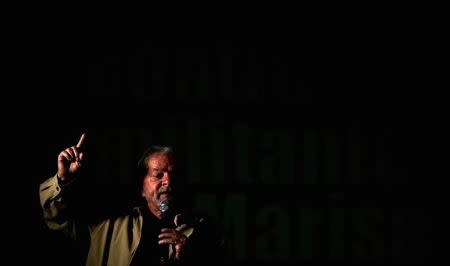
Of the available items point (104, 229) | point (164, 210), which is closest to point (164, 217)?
point (164, 210)

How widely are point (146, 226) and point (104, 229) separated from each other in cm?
23

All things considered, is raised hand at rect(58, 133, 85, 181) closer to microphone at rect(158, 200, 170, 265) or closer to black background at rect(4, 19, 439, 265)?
microphone at rect(158, 200, 170, 265)

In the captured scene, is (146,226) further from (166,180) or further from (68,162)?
(68,162)

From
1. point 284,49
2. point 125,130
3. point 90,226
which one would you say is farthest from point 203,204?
point 284,49

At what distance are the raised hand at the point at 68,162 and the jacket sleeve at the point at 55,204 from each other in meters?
0.06

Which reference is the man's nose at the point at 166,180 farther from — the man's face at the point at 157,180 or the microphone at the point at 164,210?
the microphone at the point at 164,210

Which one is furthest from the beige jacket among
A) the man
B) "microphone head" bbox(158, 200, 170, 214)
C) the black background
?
the black background

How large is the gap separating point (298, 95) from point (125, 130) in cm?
133

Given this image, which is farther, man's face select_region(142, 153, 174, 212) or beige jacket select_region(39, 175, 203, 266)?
man's face select_region(142, 153, 174, 212)

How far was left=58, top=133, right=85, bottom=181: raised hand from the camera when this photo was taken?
2535 mm

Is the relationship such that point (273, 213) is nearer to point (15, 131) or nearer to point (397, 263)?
point (397, 263)

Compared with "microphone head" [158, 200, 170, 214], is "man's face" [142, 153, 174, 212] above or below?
above

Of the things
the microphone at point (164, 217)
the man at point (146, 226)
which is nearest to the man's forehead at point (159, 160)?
the man at point (146, 226)

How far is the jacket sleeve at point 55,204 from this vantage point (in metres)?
2.56
